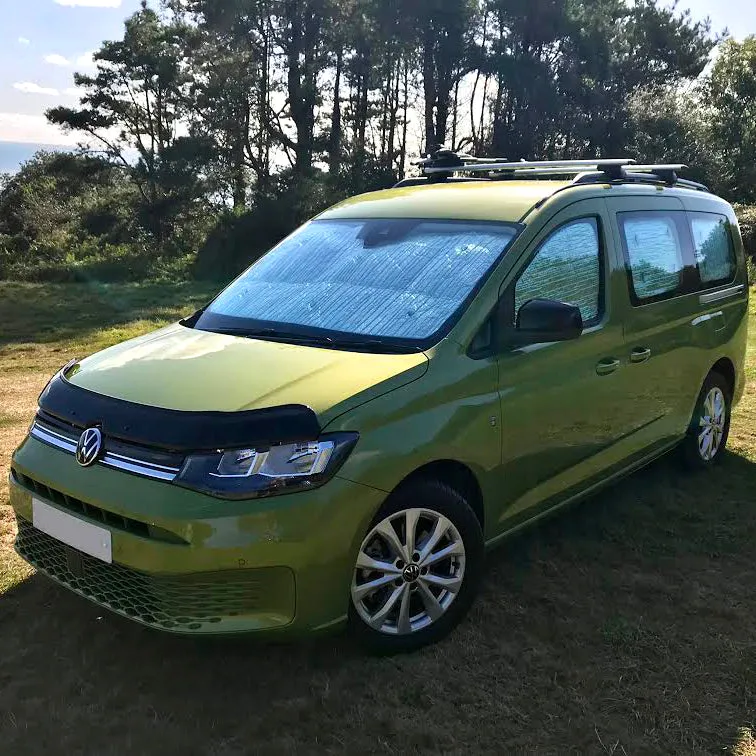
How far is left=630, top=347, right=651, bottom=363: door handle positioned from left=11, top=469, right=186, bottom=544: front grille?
2527 millimetres

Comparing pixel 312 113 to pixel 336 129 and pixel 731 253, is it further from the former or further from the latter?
pixel 731 253

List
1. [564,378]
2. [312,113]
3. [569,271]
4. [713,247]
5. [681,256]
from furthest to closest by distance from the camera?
[312,113]
[713,247]
[681,256]
[569,271]
[564,378]

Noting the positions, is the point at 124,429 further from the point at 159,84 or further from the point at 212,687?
the point at 159,84

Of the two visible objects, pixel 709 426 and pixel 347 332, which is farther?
pixel 709 426

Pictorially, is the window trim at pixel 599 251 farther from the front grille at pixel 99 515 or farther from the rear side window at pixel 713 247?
the front grille at pixel 99 515

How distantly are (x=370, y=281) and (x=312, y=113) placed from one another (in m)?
30.5

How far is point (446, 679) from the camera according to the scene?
2.96m

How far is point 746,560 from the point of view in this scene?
403cm

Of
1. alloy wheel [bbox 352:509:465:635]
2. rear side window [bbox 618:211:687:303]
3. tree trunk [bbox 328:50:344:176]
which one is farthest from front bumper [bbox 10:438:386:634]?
tree trunk [bbox 328:50:344:176]

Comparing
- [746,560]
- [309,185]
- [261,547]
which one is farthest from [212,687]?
[309,185]

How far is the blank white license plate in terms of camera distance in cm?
268

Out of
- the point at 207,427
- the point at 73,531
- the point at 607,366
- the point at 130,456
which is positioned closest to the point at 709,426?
the point at 607,366

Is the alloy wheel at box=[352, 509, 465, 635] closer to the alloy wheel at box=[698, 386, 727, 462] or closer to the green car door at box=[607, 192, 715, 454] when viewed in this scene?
the green car door at box=[607, 192, 715, 454]

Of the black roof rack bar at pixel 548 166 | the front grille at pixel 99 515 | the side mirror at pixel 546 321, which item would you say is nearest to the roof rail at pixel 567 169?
the black roof rack bar at pixel 548 166
